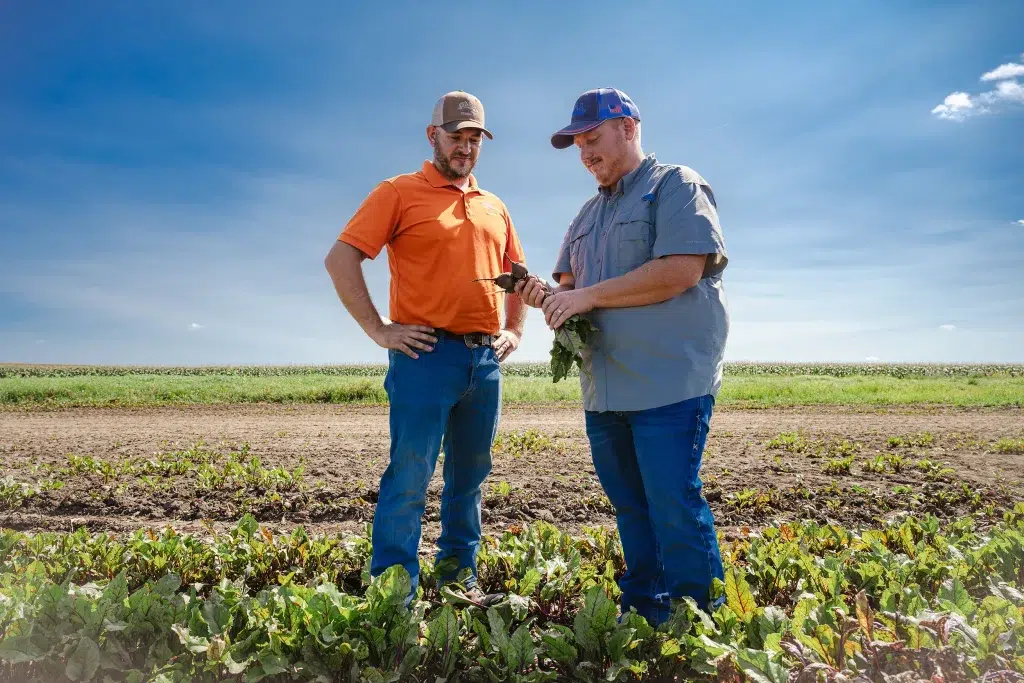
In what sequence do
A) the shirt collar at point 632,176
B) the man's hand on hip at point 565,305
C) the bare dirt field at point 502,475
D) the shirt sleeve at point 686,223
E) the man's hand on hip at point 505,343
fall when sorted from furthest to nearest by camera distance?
the bare dirt field at point 502,475
the man's hand on hip at point 505,343
the shirt collar at point 632,176
the man's hand on hip at point 565,305
the shirt sleeve at point 686,223

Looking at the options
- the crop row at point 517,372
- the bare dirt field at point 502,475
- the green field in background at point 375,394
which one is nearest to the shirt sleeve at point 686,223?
the bare dirt field at point 502,475

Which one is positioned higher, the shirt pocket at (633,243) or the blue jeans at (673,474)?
the shirt pocket at (633,243)

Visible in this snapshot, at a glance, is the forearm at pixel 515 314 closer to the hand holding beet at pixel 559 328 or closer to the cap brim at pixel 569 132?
the hand holding beet at pixel 559 328

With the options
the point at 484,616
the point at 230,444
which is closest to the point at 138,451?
the point at 230,444

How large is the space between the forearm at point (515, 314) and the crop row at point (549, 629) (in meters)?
1.40

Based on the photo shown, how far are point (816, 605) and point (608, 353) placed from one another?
1446 millimetres

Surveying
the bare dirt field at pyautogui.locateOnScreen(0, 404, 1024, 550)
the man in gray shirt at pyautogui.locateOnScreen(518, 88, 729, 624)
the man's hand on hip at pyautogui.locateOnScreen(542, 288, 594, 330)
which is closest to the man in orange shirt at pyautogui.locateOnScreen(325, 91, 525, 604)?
the man in gray shirt at pyautogui.locateOnScreen(518, 88, 729, 624)

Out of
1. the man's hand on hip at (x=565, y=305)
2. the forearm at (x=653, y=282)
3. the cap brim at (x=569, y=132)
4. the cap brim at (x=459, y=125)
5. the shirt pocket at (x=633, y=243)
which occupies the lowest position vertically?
the man's hand on hip at (x=565, y=305)

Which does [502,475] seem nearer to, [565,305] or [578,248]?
[578,248]

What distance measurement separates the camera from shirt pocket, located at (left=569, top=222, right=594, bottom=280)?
3238mm

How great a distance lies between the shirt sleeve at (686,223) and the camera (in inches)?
106

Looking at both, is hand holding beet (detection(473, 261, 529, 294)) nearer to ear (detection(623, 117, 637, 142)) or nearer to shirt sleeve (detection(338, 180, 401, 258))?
shirt sleeve (detection(338, 180, 401, 258))

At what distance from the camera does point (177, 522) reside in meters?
Result: 6.20

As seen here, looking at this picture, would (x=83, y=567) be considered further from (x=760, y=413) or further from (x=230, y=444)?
(x=760, y=413)
